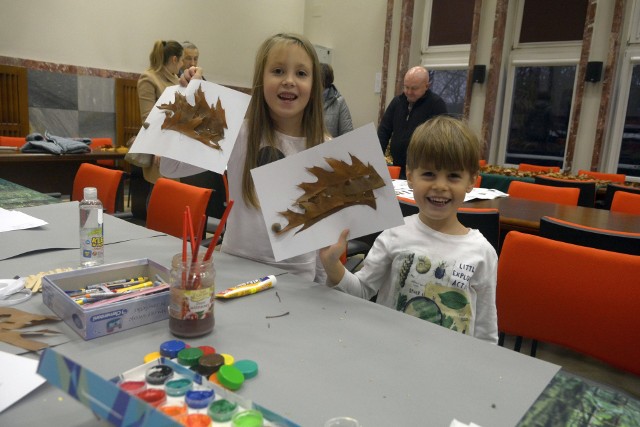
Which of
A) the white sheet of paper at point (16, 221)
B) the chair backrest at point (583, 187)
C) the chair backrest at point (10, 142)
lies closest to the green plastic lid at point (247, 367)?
the white sheet of paper at point (16, 221)

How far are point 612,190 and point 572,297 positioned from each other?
8.73 feet

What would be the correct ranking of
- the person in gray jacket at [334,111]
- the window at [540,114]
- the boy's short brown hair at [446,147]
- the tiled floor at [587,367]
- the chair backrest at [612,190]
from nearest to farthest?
the boy's short brown hair at [446,147] < the tiled floor at [587,367] < the chair backrest at [612,190] < the person in gray jacket at [334,111] < the window at [540,114]

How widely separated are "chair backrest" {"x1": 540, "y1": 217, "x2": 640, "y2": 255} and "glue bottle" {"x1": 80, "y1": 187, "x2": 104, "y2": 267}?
1.50 meters

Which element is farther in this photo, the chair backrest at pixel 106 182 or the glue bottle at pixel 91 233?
the chair backrest at pixel 106 182

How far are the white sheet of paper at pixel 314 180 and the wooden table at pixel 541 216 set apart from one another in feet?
4.24

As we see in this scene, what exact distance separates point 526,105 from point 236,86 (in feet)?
13.2

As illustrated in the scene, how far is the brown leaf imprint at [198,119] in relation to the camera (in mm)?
1312

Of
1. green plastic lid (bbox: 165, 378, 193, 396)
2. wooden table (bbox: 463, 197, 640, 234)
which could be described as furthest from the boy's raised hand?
wooden table (bbox: 463, 197, 640, 234)

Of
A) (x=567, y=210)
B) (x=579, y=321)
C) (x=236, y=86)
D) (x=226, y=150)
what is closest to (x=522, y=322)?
(x=579, y=321)

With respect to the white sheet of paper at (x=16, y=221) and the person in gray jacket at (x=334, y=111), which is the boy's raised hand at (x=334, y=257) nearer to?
the white sheet of paper at (x=16, y=221)

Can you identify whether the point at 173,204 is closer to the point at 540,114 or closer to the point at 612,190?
the point at 612,190

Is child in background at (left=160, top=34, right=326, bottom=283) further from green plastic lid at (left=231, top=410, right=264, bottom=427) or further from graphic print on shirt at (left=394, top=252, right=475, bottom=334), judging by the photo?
green plastic lid at (left=231, top=410, right=264, bottom=427)

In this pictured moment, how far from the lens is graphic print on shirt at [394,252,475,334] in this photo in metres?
1.16

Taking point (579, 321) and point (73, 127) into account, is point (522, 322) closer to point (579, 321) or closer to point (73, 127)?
point (579, 321)
